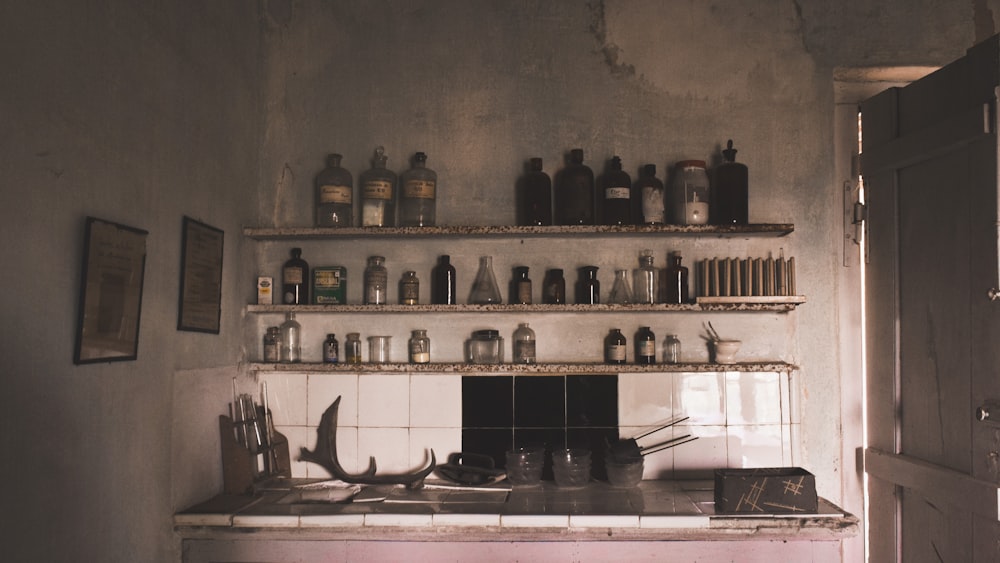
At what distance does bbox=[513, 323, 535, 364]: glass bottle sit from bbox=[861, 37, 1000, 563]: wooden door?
126 centimetres

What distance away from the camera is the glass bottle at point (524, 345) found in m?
2.65

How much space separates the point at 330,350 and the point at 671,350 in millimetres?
1292

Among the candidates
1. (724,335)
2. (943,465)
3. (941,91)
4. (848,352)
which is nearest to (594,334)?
(724,335)

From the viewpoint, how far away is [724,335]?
272 cm

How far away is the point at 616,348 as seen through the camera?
2.62 metres

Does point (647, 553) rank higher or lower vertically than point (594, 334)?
lower

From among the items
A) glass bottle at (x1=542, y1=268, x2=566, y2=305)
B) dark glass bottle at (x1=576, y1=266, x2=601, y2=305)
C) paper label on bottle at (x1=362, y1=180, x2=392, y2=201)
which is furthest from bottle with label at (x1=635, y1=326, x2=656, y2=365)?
paper label on bottle at (x1=362, y1=180, x2=392, y2=201)

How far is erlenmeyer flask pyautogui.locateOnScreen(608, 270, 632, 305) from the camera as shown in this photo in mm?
2688

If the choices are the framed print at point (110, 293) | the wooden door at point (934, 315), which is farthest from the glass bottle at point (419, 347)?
the wooden door at point (934, 315)

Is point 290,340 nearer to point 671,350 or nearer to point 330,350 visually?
point 330,350

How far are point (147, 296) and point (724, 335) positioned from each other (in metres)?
1.99

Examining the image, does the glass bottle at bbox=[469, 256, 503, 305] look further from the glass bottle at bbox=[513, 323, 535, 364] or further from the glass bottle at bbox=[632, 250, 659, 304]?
the glass bottle at bbox=[632, 250, 659, 304]

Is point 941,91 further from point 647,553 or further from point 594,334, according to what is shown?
point 647,553

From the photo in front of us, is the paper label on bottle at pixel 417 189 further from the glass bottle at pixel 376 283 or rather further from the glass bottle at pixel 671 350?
the glass bottle at pixel 671 350
